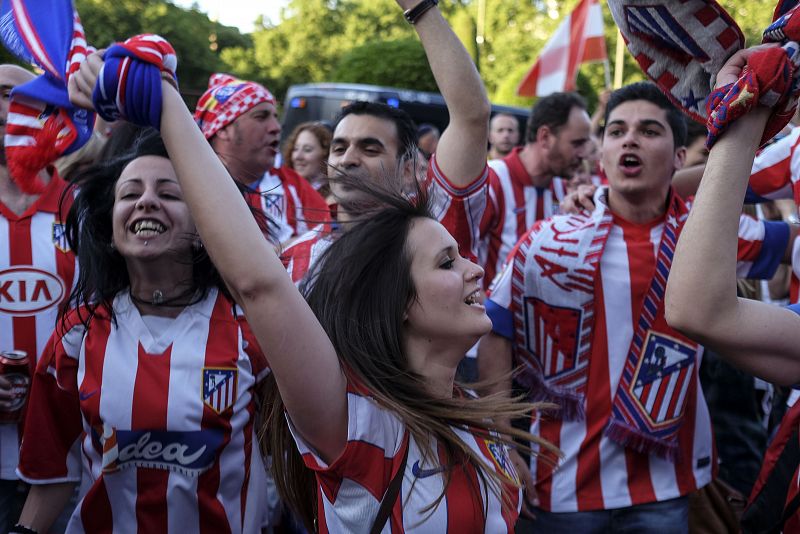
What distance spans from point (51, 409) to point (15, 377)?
0.78 ft

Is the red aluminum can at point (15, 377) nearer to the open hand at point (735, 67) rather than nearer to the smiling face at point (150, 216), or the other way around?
the smiling face at point (150, 216)

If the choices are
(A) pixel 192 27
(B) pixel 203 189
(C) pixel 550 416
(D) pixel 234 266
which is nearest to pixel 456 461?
(D) pixel 234 266

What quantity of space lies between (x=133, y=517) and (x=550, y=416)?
152 centimetres

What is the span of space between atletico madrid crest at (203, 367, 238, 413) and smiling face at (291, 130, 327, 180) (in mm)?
4447

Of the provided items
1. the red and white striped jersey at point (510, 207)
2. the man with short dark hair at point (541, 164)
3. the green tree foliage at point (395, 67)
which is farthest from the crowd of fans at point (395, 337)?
the green tree foliage at point (395, 67)

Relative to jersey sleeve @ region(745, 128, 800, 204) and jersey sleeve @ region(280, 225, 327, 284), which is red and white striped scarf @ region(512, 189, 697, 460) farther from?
jersey sleeve @ region(280, 225, 327, 284)

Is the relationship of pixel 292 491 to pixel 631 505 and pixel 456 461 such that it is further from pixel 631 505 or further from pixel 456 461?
pixel 631 505

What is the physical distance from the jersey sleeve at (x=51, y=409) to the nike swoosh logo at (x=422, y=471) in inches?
50.2

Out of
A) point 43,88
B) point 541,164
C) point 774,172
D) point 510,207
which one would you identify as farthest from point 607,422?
point 541,164

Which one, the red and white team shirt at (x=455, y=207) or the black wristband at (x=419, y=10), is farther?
the red and white team shirt at (x=455, y=207)

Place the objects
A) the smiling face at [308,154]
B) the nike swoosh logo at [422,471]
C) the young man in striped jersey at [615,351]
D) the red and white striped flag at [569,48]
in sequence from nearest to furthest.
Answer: the nike swoosh logo at [422,471], the young man in striped jersey at [615,351], the smiling face at [308,154], the red and white striped flag at [569,48]

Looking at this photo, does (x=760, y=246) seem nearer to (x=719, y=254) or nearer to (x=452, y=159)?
A: (x=452, y=159)

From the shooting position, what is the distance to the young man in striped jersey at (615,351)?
3.10m

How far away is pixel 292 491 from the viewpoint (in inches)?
89.3
